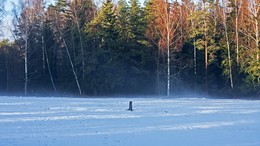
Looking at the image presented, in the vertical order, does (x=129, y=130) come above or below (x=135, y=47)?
below

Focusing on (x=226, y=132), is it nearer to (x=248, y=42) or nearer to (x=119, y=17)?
(x=248, y=42)

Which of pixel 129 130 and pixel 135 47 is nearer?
pixel 129 130

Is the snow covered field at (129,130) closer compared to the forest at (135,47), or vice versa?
the snow covered field at (129,130)

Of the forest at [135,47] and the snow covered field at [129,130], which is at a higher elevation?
the forest at [135,47]

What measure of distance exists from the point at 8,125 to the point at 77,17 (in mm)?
32619

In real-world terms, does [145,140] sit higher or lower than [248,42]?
lower

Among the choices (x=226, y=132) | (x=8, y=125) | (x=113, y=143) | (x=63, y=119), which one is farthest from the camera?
(x=63, y=119)

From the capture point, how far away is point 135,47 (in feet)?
159

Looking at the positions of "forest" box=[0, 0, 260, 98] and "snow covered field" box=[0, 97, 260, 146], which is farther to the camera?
"forest" box=[0, 0, 260, 98]

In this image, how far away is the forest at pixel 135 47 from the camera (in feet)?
148

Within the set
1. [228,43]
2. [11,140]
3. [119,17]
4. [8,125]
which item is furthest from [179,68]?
[11,140]

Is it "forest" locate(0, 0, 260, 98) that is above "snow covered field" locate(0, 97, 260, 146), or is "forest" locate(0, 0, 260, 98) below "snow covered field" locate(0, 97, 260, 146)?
above

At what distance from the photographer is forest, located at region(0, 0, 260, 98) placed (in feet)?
148

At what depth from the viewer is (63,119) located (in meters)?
18.4
